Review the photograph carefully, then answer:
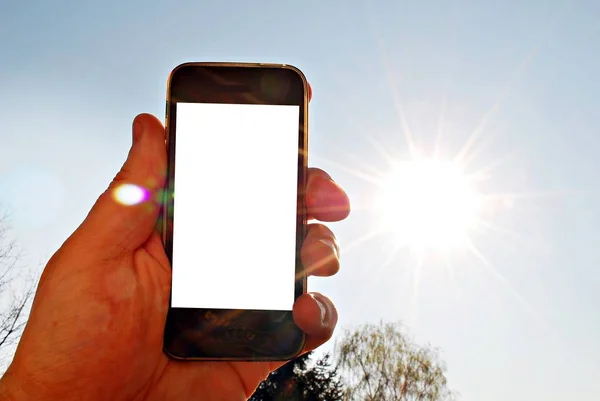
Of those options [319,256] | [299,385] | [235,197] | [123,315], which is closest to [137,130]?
[235,197]

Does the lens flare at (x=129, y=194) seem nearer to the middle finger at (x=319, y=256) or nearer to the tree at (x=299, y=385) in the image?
the middle finger at (x=319, y=256)

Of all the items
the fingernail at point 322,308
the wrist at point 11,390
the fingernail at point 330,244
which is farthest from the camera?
the fingernail at point 330,244

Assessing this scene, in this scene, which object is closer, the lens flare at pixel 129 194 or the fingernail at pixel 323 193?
the lens flare at pixel 129 194

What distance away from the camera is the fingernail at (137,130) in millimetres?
3422

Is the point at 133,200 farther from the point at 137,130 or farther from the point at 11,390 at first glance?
the point at 11,390

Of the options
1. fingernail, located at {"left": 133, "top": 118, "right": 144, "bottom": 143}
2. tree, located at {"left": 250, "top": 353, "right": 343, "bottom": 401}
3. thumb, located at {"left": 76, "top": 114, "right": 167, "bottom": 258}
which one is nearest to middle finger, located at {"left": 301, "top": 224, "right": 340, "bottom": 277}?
thumb, located at {"left": 76, "top": 114, "right": 167, "bottom": 258}

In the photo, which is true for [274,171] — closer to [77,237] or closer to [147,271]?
[147,271]

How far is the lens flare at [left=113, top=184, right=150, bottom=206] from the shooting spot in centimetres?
335

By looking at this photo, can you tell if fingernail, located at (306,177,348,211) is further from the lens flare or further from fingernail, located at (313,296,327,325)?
the lens flare

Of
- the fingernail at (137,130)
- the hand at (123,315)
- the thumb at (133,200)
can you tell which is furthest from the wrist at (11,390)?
the fingernail at (137,130)

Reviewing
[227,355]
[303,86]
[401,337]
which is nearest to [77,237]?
[227,355]

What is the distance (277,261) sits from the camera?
3553 millimetres

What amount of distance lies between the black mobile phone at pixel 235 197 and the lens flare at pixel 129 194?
0.15 meters

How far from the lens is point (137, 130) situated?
343 centimetres
